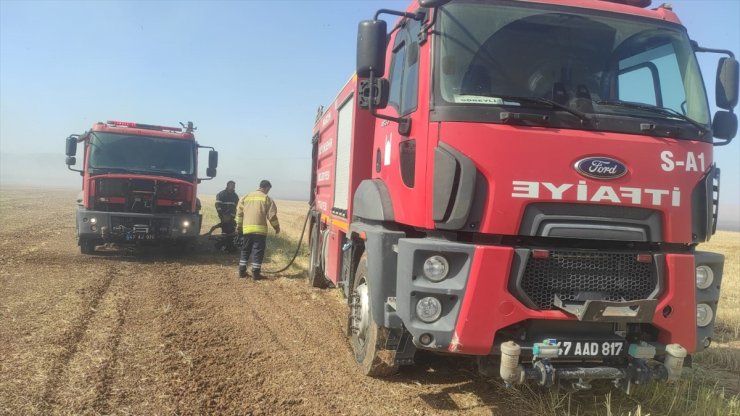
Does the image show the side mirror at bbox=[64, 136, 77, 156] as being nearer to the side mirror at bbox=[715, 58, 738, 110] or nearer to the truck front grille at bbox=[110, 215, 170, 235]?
the truck front grille at bbox=[110, 215, 170, 235]

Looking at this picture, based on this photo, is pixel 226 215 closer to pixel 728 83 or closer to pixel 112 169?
pixel 112 169

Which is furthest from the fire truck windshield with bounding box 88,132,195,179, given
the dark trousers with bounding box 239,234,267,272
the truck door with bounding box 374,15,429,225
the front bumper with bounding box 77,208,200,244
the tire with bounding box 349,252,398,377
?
the truck door with bounding box 374,15,429,225

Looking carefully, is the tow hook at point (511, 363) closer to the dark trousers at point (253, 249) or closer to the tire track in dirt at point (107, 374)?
the tire track in dirt at point (107, 374)

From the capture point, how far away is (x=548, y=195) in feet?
10.3

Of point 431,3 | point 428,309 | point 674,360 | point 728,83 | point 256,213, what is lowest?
point 674,360

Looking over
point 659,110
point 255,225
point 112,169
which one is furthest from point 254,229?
point 659,110

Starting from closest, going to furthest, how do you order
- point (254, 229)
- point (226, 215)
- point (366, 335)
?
1. point (366, 335)
2. point (254, 229)
3. point (226, 215)

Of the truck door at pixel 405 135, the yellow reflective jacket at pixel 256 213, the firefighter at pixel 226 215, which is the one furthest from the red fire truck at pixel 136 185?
the truck door at pixel 405 135

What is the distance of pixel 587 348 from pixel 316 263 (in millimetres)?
5344

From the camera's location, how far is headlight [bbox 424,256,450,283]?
10.5 ft

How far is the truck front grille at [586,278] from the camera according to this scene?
126 inches

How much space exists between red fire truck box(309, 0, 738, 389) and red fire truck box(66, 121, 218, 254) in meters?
7.47

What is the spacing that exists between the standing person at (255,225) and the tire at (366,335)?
14.4ft

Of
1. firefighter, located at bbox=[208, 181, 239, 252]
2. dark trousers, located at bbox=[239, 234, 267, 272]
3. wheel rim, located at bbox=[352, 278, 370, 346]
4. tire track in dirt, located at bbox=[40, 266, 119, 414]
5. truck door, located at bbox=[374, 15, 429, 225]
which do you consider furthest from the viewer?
firefighter, located at bbox=[208, 181, 239, 252]
